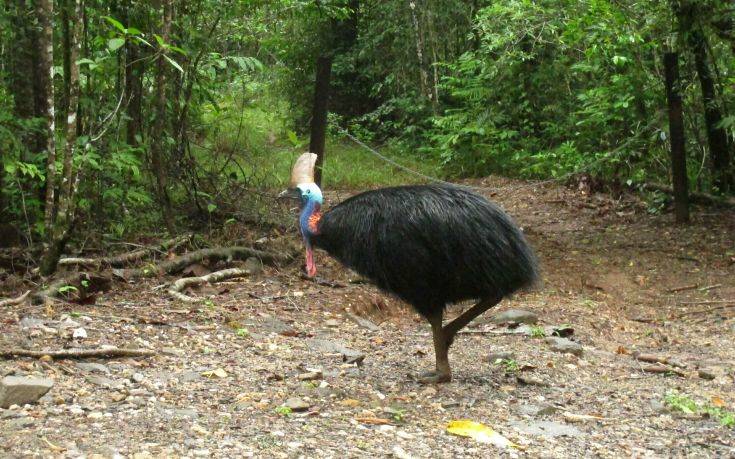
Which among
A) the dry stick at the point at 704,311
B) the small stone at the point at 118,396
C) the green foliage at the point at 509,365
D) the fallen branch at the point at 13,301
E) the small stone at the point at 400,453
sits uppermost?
the fallen branch at the point at 13,301

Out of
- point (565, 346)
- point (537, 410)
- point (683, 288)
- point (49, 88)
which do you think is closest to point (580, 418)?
point (537, 410)

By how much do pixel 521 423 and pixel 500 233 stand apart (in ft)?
2.98

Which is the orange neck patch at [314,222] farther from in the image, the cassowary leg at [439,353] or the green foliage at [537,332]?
the green foliage at [537,332]

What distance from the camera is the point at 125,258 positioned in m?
6.39

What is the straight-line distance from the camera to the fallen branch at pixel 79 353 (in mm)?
4180

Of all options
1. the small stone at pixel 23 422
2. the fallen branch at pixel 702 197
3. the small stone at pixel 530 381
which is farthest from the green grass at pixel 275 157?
the small stone at pixel 23 422

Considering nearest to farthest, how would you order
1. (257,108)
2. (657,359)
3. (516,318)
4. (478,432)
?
(478,432) < (657,359) < (516,318) < (257,108)

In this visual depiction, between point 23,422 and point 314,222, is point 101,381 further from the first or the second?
point 314,222

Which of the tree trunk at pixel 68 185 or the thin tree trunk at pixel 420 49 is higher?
the thin tree trunk at pixel 420 49

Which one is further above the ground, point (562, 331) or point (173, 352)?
point (173, 352)

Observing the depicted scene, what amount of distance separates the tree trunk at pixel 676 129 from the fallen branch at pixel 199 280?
14.0 ft

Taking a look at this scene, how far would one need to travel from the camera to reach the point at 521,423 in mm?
3965

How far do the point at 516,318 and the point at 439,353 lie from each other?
1.52m

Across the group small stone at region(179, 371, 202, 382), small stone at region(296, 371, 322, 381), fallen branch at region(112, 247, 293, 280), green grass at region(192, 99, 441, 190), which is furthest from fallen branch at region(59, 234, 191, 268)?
small stone at region(296, 371, 322, 381)
